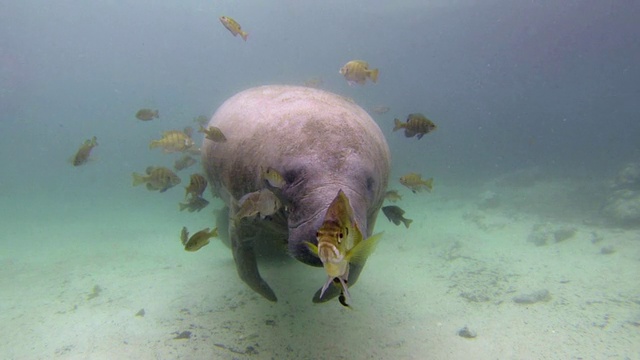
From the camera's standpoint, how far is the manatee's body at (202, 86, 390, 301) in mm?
2713

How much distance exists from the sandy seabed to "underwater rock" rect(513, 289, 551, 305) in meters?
0.02

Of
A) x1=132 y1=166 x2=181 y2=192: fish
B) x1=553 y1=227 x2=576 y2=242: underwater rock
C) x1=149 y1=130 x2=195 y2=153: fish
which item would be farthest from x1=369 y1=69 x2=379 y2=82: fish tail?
x1=553 y1=227 x2=576 y2=242: underwater rock

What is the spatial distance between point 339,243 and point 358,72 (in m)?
4.89

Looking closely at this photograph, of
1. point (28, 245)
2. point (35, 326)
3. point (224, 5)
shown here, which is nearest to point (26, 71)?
point (224, 5)

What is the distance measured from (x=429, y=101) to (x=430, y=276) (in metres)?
130

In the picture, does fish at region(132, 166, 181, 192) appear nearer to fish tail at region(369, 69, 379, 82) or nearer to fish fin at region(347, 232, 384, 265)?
fish tail at region(369, 69, 379, 82)

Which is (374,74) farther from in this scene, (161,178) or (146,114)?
(146,114)

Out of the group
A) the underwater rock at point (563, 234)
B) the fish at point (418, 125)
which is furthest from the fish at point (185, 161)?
the underwater rock at point (563, 234)

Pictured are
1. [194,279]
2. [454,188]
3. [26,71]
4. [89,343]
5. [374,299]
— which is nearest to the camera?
[89,343]

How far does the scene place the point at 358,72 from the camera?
19.0ft

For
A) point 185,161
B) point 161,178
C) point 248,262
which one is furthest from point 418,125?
point 185,161

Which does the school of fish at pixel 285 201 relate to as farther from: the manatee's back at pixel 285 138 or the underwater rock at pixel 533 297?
the underwater rock at pixel 533 297

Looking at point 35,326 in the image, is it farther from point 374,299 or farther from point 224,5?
point 224,5

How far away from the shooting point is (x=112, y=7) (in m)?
50.1
